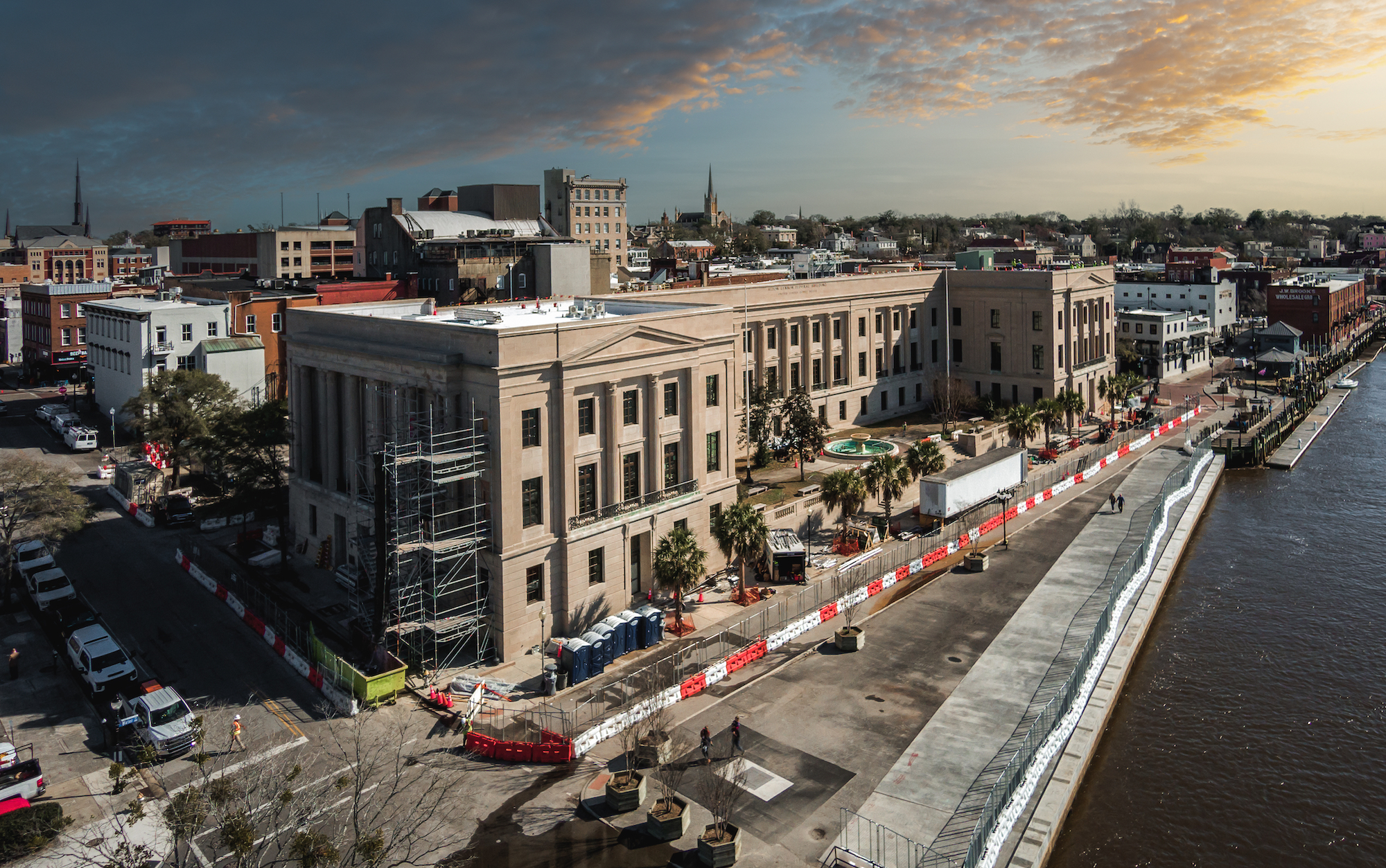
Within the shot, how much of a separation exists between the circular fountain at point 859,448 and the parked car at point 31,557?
173 feet

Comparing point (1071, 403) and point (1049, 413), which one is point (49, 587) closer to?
point (1049, 413)

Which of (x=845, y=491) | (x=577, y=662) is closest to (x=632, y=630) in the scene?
(x=577, y=662)

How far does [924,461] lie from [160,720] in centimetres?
4657

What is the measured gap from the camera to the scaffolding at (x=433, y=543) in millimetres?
41094

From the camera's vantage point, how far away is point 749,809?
3136 centimetres

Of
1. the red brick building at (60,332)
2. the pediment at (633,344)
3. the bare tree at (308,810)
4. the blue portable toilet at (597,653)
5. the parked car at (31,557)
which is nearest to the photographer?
the bare tree at (308,810)

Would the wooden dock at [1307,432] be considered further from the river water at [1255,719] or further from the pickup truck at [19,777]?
the pickup truck at [19,777]

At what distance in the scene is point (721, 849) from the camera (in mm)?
28031

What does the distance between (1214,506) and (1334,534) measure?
1057cm

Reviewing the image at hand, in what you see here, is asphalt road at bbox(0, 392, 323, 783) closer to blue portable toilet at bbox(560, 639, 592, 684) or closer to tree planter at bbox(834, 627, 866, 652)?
blue portable toilet at bbox(560, 639, 592, 684)

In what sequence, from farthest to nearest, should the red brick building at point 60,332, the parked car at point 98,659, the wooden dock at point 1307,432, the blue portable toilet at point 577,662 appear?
the red brick building at point 60,332 < the wooden dock at point 1307,432 < the blue portable toilet at point 577,662 < the parked car at point 98,659

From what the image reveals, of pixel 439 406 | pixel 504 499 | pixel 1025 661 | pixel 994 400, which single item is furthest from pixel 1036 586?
pixel 994 400

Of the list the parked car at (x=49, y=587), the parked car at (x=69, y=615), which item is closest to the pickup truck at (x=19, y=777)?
the parked car at (x=69, y=615)

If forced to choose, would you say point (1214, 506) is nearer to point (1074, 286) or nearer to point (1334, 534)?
point (1334, 534)
